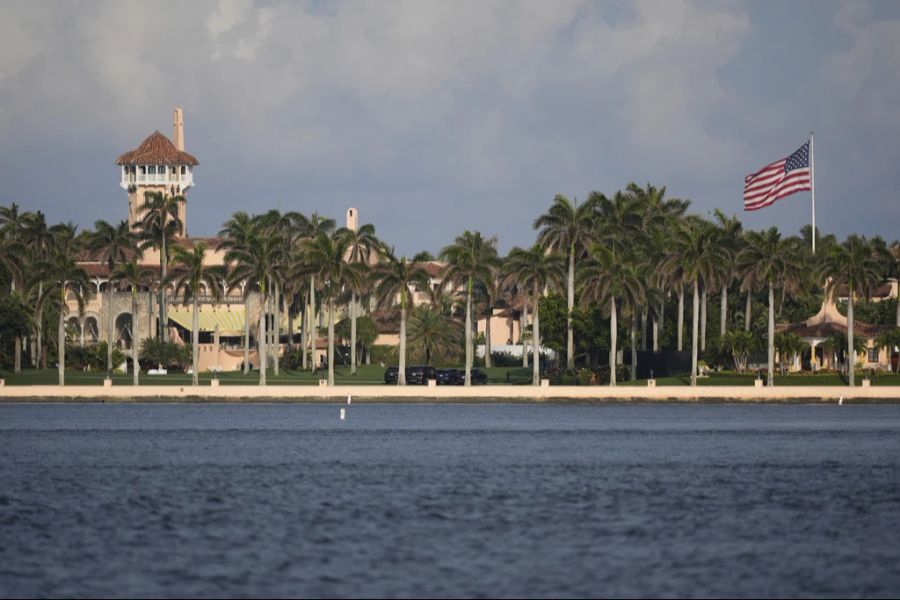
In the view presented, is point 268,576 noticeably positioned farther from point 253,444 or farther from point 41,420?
point 41,420

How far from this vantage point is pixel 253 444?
73125 millimetres

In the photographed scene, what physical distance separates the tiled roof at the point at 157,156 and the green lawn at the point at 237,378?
55.9 metres

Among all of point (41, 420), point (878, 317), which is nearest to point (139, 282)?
point (41, 420)

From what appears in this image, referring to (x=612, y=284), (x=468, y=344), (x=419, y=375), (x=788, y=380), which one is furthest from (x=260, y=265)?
(x=788, y=380)

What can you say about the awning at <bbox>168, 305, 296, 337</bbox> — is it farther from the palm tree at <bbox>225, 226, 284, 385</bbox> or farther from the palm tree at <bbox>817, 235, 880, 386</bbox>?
the palm tree at <bbox>817, 235, 880, 386</bbox>

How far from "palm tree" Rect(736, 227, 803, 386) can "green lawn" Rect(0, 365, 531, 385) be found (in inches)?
829

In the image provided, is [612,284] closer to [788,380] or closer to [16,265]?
[788,380]

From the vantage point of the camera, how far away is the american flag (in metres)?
110

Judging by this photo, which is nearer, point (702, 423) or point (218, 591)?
point (218, 591)

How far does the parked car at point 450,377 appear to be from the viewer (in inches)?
4759

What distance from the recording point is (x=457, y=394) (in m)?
108

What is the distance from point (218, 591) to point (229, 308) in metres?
131

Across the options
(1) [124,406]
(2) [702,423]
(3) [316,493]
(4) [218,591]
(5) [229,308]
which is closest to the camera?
(4) [218,591]

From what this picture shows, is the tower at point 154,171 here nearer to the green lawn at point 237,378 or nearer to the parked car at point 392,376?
the green lawn at point 237,378
